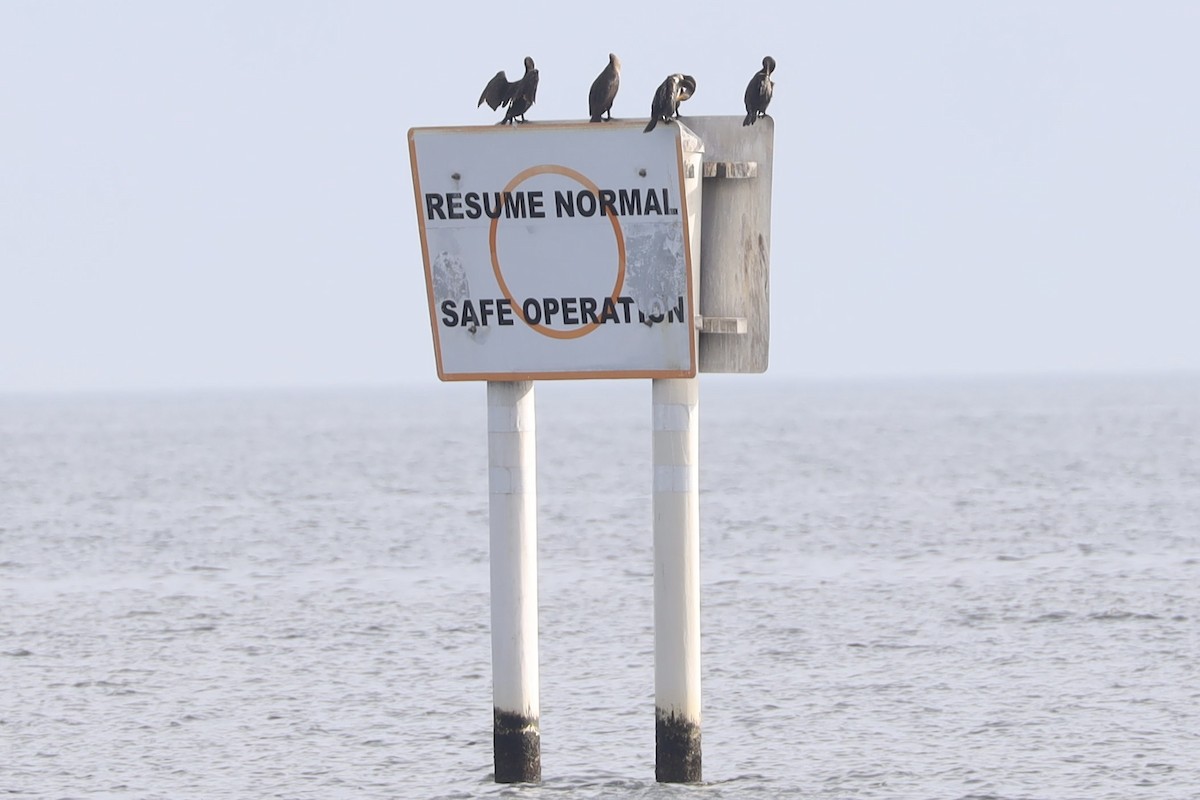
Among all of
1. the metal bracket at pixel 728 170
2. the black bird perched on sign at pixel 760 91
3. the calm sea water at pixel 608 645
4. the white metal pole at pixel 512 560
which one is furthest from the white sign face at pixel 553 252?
the calm sea water at pixel 608 645

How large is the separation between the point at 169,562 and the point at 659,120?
24.1 meters

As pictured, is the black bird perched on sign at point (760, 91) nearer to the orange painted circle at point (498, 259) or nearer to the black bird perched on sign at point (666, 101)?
the black bird perched on sign at point (666, 101)

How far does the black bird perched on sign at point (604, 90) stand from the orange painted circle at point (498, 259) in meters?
0.45

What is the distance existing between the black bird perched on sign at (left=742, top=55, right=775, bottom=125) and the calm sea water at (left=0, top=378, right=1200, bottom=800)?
5159 millimetres

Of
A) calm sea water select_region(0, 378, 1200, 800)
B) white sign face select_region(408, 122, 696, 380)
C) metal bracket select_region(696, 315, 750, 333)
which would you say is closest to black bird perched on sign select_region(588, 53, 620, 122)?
white sign face select_region(408, 122, 696, 380)

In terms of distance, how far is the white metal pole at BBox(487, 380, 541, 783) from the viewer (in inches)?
554

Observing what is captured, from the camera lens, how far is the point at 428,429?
138 m

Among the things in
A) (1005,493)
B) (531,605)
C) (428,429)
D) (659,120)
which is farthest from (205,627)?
(428,429)

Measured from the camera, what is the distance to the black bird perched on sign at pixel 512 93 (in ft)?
45.9

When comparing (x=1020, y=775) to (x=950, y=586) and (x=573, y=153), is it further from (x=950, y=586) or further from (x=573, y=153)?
(x=950, y=586)

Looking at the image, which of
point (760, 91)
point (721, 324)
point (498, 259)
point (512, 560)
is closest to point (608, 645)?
point (512, 560)

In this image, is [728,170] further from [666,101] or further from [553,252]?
[553,252]

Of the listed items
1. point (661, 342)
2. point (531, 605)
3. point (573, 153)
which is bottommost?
point (531, 605)

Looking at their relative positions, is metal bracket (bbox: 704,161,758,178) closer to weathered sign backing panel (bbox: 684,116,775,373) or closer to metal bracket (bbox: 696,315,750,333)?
weathered sign backing panel (bbox: 684,116,775,373)
